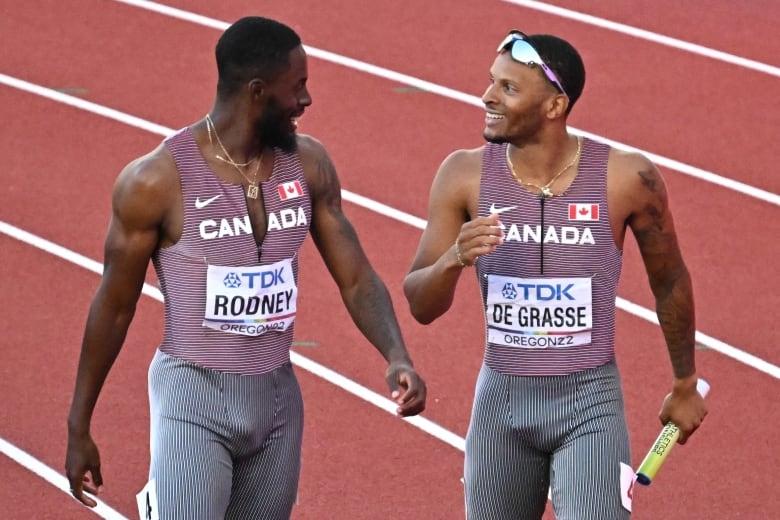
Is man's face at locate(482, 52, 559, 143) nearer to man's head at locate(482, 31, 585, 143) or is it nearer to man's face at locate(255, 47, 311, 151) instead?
man's head at locate(482, 31, 585, 143)

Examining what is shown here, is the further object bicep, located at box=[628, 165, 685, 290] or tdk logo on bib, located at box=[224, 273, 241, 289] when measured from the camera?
bicep, located at box=[628, 165, 685, 290]

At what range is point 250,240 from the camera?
14.3 ft

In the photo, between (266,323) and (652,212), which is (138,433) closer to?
(266,323)

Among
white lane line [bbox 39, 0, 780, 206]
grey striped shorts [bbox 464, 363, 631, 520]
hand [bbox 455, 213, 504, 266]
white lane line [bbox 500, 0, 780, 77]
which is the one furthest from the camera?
white lane line [bbox 500, 0, 780, 77]

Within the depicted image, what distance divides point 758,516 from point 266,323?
108 inches

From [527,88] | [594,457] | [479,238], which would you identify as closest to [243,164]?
[479,238]

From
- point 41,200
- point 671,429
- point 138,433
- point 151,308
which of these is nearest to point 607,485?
point 671,429

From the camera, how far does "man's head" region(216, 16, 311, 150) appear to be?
14.2 feet

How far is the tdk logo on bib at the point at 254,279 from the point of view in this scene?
434cm

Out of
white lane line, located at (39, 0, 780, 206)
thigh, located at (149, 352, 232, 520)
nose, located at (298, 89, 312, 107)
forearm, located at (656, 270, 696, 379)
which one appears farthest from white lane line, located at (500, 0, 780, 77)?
thigh, located at (149, 352, 232, 520)

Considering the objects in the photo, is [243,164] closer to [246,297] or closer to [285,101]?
[285,101]

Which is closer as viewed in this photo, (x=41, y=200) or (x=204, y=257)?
(x=204, y=257)

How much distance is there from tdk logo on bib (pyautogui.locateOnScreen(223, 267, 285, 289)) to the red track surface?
2.13 meters

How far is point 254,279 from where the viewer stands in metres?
4.36
